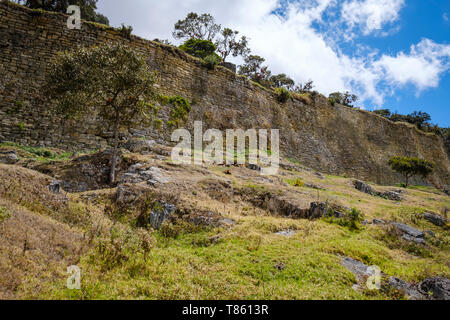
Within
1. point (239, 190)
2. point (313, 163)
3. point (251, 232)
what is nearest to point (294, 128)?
point (313, 163)

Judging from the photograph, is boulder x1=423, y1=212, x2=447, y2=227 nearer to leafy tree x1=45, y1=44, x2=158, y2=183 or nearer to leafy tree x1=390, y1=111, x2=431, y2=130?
leafy tree x1=45, y1=44, x2=158, y2=183

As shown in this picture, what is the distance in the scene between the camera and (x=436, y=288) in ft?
15.7

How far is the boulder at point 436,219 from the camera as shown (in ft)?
32.4

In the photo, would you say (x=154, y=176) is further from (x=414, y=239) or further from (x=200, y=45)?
(x=200, y=45)

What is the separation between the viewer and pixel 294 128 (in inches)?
995

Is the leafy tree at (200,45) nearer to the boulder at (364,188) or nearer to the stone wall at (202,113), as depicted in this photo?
the stone wall at (202,113)

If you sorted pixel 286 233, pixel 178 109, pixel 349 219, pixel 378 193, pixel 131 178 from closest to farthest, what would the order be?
1. pixel 286 233
2. pixel 349 219
3. pixel 131 178
4. pixel 378 193
5. pixel 178 109

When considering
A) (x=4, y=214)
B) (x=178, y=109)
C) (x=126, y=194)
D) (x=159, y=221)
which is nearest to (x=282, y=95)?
(x=178, y=109)

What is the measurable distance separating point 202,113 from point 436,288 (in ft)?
54.5

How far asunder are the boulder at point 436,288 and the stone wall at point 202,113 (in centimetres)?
1433

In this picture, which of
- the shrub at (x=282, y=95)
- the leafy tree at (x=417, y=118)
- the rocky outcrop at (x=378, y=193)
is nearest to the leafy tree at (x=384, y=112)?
the leafy tree at (x=417, y=118)

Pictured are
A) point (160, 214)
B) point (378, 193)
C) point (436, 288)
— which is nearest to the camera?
point (436, 288)

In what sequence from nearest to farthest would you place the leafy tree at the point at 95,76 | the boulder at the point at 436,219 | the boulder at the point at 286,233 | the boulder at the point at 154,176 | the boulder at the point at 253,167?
1. the boulder at the point at 286,233
2. the boulder at the point at 154,176
3. the boulder at the point at 436,219
4. the leafy tree at the point at 95,76
5. the boulder at the point at 253,167

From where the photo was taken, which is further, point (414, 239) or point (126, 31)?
point (126, 31)
